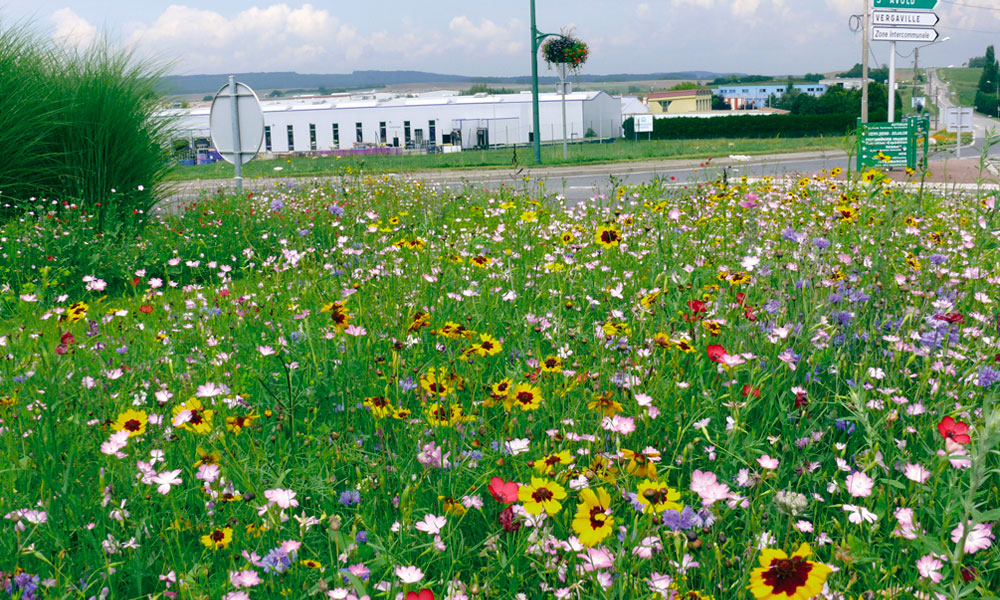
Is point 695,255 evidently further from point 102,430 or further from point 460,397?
point 102,430

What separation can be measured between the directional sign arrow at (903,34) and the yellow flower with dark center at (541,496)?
1742 centimetres

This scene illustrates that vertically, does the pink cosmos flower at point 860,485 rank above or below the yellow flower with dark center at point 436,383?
below

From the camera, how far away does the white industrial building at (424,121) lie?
200 ft

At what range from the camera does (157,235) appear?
24.5 ft

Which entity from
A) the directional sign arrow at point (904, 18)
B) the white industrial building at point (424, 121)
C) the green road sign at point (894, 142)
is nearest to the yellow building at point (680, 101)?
the white industrial building at point (424, 121)

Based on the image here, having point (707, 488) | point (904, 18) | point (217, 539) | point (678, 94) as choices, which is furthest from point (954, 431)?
point (678, 94)

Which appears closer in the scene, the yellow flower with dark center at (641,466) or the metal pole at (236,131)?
the yellow flower with dark center at (641,466)

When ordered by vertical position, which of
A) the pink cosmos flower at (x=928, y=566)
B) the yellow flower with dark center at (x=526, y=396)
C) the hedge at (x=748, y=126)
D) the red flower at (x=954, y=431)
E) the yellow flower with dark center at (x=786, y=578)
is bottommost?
the pink cosmos flower at (x=928, y=566)

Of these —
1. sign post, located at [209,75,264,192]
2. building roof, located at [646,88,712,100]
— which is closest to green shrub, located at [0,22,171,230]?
sign post, located at [209,75,264,192]

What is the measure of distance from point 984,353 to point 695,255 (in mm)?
1993

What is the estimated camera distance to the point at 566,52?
88.6 ft

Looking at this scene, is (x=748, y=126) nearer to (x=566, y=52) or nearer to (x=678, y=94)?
(x=566, y=52)

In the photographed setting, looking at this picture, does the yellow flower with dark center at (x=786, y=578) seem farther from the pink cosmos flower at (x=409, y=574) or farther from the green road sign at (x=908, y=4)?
the green road sign at (x=908, y=4)

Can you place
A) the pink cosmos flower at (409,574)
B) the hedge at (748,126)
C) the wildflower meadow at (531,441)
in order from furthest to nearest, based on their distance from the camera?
the hedge at (748,126) → the wildflower meadow at (531,441) → the pink cosmos flower at (409,574)
